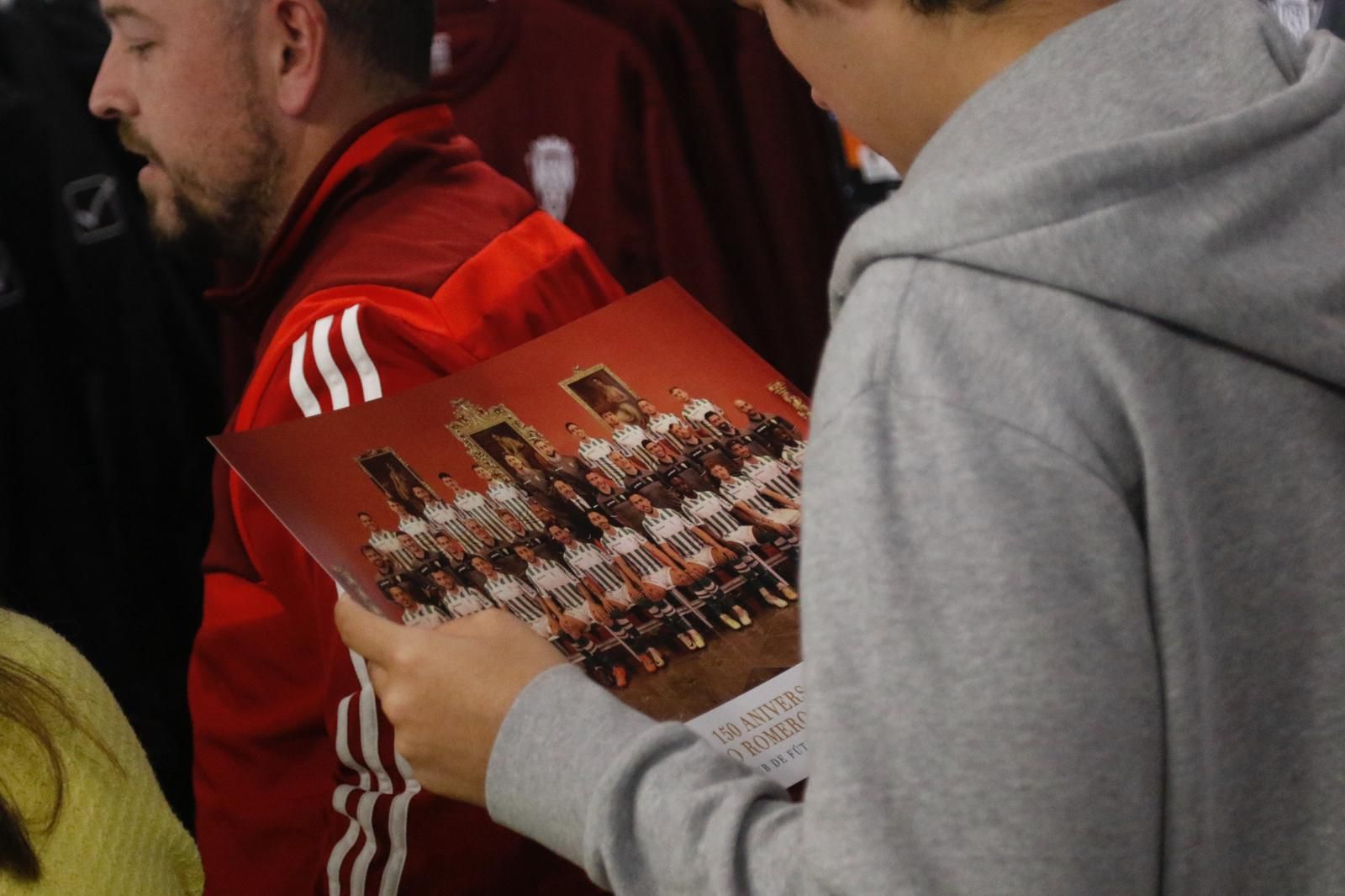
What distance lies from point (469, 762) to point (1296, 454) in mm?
415

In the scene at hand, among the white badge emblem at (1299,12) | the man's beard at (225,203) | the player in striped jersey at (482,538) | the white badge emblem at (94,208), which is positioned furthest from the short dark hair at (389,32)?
the white badge emblem at (1299,12)

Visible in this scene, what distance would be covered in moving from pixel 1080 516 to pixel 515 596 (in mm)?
415

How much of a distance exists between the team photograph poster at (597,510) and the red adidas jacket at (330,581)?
79 mm

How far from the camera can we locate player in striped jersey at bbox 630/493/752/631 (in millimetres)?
866

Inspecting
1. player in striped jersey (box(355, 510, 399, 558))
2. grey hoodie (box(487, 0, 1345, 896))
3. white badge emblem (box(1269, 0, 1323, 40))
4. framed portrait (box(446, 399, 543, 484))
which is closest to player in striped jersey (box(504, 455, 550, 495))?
framed portrait (box(446, 399, 543, 484))

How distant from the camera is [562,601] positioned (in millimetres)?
831

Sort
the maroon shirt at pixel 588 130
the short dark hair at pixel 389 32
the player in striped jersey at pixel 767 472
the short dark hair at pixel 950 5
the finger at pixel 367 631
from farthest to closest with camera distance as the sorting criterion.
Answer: the maroon shirt at pixel 588 130 → the short dark hair at pixel 389 32 → the player in striped jersey at pixel 767 472 → the finger at pixel 367 631 → the short dark hair at pixel 950 5

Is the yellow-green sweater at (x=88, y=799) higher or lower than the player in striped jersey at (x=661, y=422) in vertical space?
lower

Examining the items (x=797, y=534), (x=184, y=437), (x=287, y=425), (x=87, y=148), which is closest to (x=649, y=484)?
(x=797, y=534)

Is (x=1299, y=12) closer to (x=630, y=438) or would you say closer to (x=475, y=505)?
(x=630, y=438)

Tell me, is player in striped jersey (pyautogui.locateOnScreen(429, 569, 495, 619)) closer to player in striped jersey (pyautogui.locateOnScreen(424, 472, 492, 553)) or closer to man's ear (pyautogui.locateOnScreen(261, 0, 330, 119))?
player in striped jersey (pyautogui.locateOnScreen(424, 472, 492, 553))

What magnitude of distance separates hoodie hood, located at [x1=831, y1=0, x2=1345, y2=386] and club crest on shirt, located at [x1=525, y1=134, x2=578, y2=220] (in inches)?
26.0

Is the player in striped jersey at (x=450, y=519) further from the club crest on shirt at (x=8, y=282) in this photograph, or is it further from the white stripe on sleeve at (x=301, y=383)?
the club crest on shirt at (x=8, y=282)

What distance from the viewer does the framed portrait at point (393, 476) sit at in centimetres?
84
